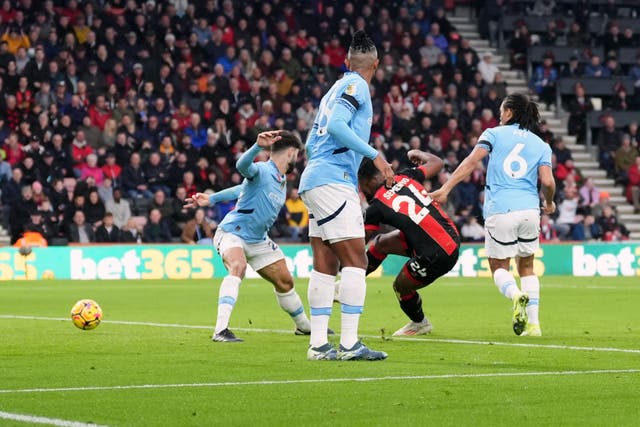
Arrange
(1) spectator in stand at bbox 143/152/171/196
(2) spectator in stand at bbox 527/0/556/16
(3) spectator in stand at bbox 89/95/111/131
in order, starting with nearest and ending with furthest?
1. (1) spectator in stand at bbox 143/152/171/196
2. (3) spectator in stand at bbox 89/95/111/131
3. (2) spectator in stand at bbox 527/0/556/16

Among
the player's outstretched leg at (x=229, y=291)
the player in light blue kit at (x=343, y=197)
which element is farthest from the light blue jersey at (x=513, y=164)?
the player in light blue kit at (x=343, y=197)

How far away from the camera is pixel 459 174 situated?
11.1 m

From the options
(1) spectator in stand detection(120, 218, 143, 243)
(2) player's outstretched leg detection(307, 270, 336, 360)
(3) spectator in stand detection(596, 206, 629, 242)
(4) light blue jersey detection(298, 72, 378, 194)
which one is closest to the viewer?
(4) light blue jersey detection(298, 72, 378, 194)

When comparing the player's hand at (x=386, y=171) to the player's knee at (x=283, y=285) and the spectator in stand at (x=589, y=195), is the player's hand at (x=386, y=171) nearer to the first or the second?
the player's knee at (x=283, y=285)

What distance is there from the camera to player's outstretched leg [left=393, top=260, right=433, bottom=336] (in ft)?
38.5

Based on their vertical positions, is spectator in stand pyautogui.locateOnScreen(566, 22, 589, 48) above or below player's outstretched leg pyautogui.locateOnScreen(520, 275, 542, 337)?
below

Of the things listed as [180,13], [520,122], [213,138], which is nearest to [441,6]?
[180,13]

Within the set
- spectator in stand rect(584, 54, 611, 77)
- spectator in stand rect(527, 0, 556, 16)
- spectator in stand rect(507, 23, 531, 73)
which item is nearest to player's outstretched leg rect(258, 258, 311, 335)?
spectator in stand rect(584, 54, 611, 77)

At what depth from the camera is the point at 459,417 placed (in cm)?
629

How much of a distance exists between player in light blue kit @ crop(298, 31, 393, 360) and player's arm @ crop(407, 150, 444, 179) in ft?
5.00

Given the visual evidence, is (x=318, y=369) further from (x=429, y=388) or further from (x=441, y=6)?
(x=441, y=6)

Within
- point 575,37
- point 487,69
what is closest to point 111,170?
point 487,69

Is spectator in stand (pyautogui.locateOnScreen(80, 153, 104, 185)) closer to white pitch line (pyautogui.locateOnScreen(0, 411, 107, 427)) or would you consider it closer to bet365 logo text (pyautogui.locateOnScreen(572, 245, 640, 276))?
bet365 logo text (pyautogui.locateOnScreen(572, 245, 640, 276))

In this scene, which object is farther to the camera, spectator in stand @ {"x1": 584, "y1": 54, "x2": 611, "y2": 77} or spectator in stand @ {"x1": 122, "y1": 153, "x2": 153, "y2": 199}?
spectator in stand @ {"x1": 584, "y1": 54, "x2": 611, "y2": 77}
